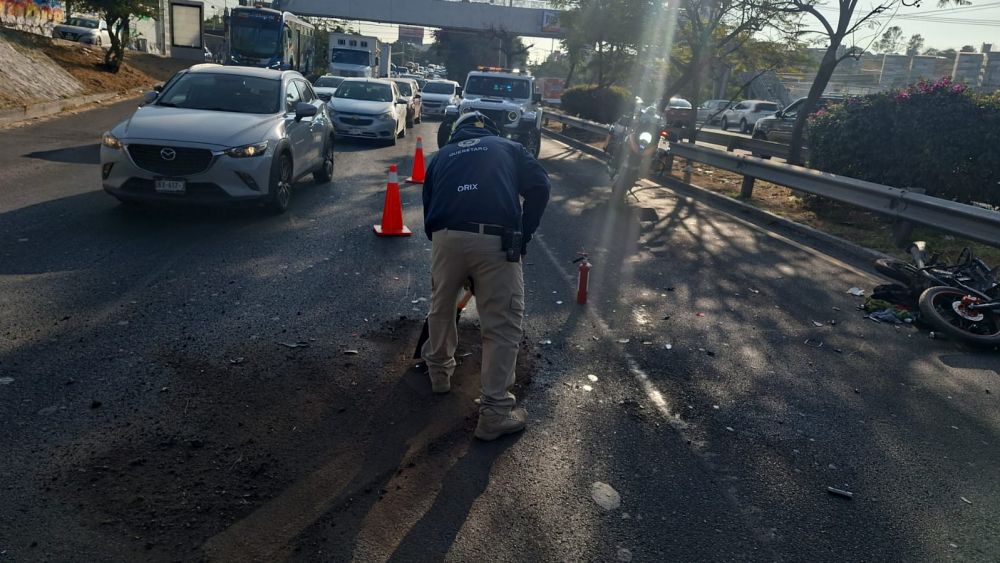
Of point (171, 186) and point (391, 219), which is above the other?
point (171, 186)

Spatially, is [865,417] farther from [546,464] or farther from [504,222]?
[504,222]

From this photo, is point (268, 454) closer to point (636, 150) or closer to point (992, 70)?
point (636, 150)

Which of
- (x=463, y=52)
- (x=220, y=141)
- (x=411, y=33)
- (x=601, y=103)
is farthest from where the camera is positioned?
(x=411, y=33)

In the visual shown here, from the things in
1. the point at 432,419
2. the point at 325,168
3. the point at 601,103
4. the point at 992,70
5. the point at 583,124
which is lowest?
the point at 432,419

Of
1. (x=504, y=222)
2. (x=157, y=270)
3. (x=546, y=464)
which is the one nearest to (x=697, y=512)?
(x=546, y=464)

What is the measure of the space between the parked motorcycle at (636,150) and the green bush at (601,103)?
17.4 metres

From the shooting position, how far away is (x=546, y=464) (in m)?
4.21

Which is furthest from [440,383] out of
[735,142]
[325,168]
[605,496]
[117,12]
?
[117,12]

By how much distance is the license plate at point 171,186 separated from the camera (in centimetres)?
875

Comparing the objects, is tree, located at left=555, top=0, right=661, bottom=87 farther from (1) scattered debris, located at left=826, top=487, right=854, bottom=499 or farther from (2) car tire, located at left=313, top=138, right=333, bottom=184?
(1) scattered debris, located at left=826, top=487, right=854, bottom=499

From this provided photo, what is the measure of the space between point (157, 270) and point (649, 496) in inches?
205

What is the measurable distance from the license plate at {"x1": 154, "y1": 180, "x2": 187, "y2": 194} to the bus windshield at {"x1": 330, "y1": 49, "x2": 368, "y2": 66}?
2997cm

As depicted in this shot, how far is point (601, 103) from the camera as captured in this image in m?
31.7

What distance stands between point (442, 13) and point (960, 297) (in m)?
57.7
